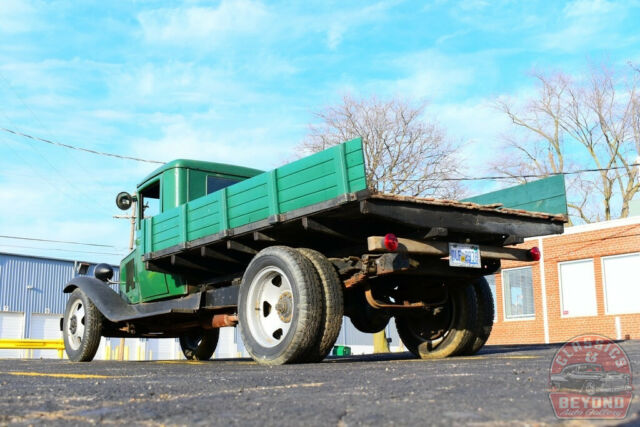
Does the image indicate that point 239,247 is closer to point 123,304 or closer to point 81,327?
point 123,304

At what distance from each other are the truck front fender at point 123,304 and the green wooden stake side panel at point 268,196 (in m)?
0.71

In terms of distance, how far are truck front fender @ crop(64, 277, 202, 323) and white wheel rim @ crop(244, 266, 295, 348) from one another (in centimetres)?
150

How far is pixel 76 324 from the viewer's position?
972 cm

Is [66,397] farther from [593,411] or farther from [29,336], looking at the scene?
[29,336]

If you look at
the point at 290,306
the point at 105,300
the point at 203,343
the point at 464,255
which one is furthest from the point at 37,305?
the point at 464,255

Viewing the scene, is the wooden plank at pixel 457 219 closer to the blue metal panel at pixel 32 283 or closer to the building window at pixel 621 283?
the building window at pixel 621 283

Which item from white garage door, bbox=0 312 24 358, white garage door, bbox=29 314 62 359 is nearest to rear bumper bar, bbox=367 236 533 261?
white garage door, bbox=0 312 24 358

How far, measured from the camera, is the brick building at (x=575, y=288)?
821 inches

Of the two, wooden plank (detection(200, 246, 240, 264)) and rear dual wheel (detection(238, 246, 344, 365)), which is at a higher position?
wooden plank (detection(200, 246, 240, 264))

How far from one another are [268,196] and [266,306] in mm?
1085

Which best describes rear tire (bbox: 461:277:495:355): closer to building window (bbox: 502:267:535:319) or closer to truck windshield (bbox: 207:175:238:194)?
truck windshield (bbox: 207:175:238:194)

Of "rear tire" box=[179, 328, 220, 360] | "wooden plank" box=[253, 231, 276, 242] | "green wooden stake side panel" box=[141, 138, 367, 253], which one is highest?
"green wooden stake side panel" box=[141, 138, 367, 253]

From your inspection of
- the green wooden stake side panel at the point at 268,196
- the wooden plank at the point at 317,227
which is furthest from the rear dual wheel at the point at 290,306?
the green wooden stake side panel at the point at 268,196

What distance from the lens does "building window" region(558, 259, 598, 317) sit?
21.8 meters
